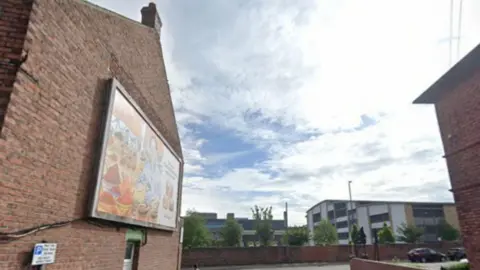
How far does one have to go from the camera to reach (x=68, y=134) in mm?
4844

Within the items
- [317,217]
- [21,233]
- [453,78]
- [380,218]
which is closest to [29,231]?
[21,233]

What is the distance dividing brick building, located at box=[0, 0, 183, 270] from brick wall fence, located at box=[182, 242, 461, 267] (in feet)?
65.2

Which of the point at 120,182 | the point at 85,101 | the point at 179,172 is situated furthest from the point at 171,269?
the point at 85,101

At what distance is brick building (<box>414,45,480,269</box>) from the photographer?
678 cm

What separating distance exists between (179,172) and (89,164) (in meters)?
8.07

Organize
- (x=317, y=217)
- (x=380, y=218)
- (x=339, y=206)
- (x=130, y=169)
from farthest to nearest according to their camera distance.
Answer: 1. (x=317, y=217)
2. (x=339, y=206)
3. (x=380, y=218)
4. (x=130, y=169)

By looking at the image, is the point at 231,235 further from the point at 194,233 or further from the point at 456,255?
the point at 456,255

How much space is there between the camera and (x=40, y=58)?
4.21m

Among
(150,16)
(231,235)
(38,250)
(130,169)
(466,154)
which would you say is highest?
(150,16)

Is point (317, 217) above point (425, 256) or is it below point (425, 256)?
above

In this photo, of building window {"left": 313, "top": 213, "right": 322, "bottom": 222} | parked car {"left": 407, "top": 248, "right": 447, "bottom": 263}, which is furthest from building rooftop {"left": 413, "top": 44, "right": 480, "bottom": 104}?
building window {"left": 313, "top": 213, "right": 322, "bottom": 222}

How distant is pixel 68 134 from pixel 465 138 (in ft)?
27.4

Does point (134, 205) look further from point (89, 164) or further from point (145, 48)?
point (145, 48)

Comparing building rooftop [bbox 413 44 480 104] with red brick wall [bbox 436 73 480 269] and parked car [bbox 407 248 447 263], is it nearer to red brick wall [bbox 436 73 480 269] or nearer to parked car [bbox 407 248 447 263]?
red brick wall [bbox 436 73 480 269]
